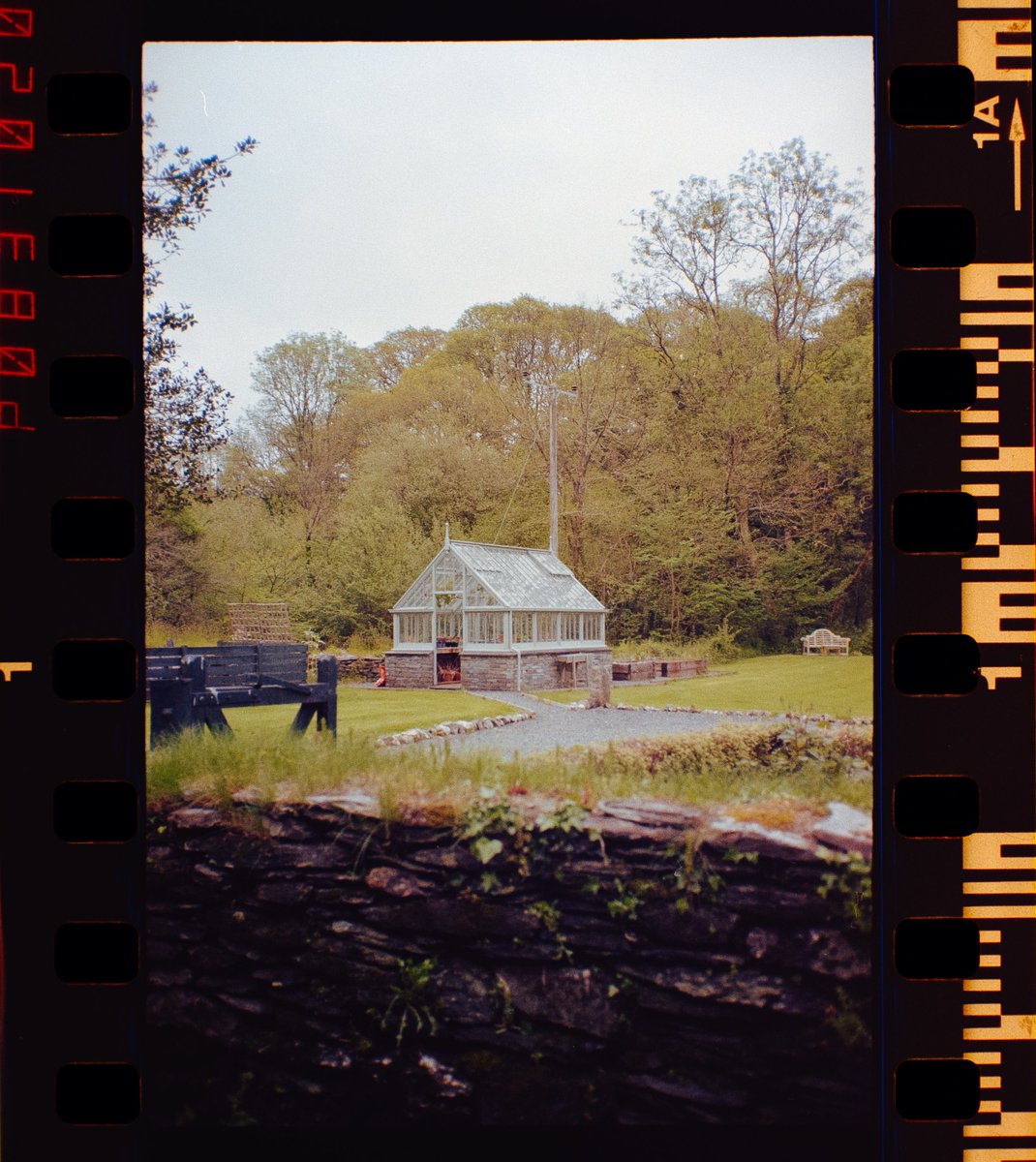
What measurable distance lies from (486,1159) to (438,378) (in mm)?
2775

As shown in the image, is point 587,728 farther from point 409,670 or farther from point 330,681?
point 330,681

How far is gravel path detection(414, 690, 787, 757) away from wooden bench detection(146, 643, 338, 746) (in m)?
0.44

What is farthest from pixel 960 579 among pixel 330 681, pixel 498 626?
pixel 330 681

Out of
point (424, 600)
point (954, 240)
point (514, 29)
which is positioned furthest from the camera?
point (424, 600)

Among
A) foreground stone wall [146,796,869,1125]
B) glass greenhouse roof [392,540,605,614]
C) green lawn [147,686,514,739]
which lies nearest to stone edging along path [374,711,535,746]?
green lawn [147,686,514,739]

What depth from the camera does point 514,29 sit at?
2811 mm

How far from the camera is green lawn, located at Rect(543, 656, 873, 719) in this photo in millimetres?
2928

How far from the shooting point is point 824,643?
9.77 ft

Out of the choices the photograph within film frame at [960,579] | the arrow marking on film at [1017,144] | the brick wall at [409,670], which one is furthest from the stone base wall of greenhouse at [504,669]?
the arrow marking on film at [1017,144]

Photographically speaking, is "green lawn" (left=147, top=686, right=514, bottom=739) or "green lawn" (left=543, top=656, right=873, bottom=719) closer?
"green lawn" (left=543, top=656, right=873, bottom=719)

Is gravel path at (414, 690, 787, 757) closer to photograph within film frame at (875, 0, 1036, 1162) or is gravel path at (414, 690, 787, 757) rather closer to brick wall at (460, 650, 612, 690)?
brick wall at (460, 650, 612, 690)

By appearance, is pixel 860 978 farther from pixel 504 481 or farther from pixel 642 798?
pixel 504 481

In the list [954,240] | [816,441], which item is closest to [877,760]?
[816,441]

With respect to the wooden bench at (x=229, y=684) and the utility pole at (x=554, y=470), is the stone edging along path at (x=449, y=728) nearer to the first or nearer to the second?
the wooden bench at (x=229, y=684)
